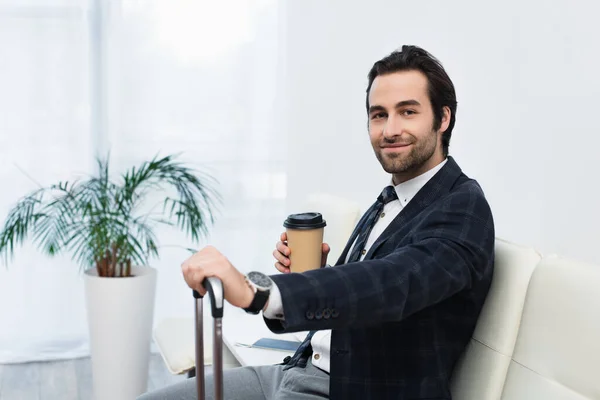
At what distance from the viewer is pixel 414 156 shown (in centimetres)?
174

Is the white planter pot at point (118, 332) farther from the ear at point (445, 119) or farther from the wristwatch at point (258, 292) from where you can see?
the wristwatch at point (258, 292)

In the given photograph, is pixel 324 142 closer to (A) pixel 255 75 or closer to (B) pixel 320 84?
(B) pixel 320 84

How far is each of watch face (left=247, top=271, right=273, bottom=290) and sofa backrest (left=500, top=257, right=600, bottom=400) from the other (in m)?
0.57

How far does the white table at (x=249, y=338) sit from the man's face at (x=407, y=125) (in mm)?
787

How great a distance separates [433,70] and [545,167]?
0.46m

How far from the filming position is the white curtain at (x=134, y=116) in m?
3.72

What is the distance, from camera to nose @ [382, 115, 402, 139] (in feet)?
5.64

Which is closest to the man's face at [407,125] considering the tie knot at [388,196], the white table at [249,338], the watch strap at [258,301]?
the tie knot at [388,196]

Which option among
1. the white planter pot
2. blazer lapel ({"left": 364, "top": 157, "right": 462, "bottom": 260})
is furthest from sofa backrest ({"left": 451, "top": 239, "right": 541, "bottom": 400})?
the white planter pot

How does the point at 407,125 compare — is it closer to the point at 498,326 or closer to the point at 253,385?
the point at 498,326

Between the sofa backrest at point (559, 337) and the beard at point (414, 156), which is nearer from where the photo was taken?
the sofa backrest at point (559, 337)

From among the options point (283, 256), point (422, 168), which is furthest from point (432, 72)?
point (283, 256)

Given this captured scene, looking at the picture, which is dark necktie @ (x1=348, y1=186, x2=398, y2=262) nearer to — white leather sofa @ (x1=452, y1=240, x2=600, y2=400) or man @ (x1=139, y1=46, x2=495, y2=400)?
man @ (x1=139, y1=46, x2=495, y2=400)

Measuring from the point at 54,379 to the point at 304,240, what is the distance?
2293 millimetres
